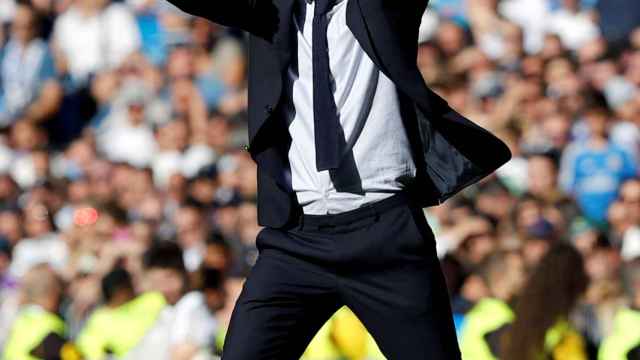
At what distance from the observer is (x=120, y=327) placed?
8.05 metres

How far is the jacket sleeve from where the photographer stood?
13.2 feet

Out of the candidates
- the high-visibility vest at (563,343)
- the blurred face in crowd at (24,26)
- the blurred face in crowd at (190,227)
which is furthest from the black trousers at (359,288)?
the blurred face in crowd at (24,26)

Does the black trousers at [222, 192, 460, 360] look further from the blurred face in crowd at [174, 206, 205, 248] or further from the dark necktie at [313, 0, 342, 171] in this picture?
the blurred face in crowd at [174, 206, 205, 248]

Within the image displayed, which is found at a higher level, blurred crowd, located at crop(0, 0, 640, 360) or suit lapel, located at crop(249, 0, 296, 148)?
suit lapel, located at crop(249, 0, 296, 148)

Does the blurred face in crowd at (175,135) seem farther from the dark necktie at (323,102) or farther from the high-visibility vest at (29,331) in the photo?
the dark necktie at (323,102)

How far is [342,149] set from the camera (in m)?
4.01

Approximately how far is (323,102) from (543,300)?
1955 millimetres

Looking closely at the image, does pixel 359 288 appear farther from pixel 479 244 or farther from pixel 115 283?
pixel 115 283

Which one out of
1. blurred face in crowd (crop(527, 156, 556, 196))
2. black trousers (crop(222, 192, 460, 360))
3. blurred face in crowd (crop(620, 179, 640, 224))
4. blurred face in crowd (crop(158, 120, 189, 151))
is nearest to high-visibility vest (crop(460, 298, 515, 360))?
blurred face in crowd (crop(620, 179, 640, 224))

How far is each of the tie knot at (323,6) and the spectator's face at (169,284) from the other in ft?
13.2

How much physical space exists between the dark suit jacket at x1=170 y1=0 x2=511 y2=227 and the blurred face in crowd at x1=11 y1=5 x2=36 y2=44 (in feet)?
27.8

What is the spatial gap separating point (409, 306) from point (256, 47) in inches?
32.3

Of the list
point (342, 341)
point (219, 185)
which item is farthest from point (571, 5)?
point (342, 341)

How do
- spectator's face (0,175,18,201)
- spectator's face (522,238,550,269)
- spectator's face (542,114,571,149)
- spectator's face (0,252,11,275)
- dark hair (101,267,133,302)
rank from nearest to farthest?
1. spectator's face (522,238,550,269)
2. dark hair (101,267,133,302)
3. spectator's face (542,114,571,149)
4. spectator's face (0,252,11,275)
5. spectator's face (0,175,18,201)
